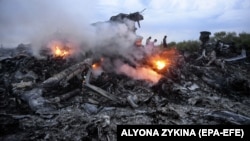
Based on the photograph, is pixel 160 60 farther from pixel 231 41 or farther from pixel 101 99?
pixel 231 41

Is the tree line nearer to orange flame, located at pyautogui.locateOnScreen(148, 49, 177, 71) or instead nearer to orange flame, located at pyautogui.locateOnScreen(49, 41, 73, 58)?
orange flame, located at pyautogui.locateOnScreen(148, 49, 177, 71)

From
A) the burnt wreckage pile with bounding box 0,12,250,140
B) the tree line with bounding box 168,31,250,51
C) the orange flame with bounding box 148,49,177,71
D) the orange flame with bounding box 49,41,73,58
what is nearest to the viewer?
the burnt wreckage pile with bounding box 0,12,250,140

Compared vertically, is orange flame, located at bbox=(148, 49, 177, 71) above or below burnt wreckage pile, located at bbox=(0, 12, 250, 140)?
above

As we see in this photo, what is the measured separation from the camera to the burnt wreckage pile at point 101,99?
7.27 metres

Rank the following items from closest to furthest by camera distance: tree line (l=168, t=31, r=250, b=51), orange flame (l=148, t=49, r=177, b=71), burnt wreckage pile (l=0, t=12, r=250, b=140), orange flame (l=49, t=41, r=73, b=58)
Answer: burnt wreckage pile (l=0, t=12, r=250, b=140)
orange flame (l=148, t=49, r=177, b=71)
orange flame (l=49, t=41, r=73, b=58)
tree line (l=168, t=31, r=250, b=51)

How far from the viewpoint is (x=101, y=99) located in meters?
9.72

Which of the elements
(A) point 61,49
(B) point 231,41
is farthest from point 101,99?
(B) point 231,41

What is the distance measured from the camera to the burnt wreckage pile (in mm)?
7270

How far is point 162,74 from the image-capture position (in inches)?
458

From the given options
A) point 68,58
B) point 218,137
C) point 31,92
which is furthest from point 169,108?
point 68,58

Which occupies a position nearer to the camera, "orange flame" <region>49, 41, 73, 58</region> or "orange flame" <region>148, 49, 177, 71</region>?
"orange flame" <region>148, 49, 177, 71</region>

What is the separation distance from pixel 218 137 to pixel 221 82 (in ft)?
20.3

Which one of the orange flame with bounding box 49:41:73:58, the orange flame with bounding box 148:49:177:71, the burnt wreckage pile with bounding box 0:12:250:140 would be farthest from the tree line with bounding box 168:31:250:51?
the orange flame with bounding box 49:41:73:58

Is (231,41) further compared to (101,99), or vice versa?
(231,41)
